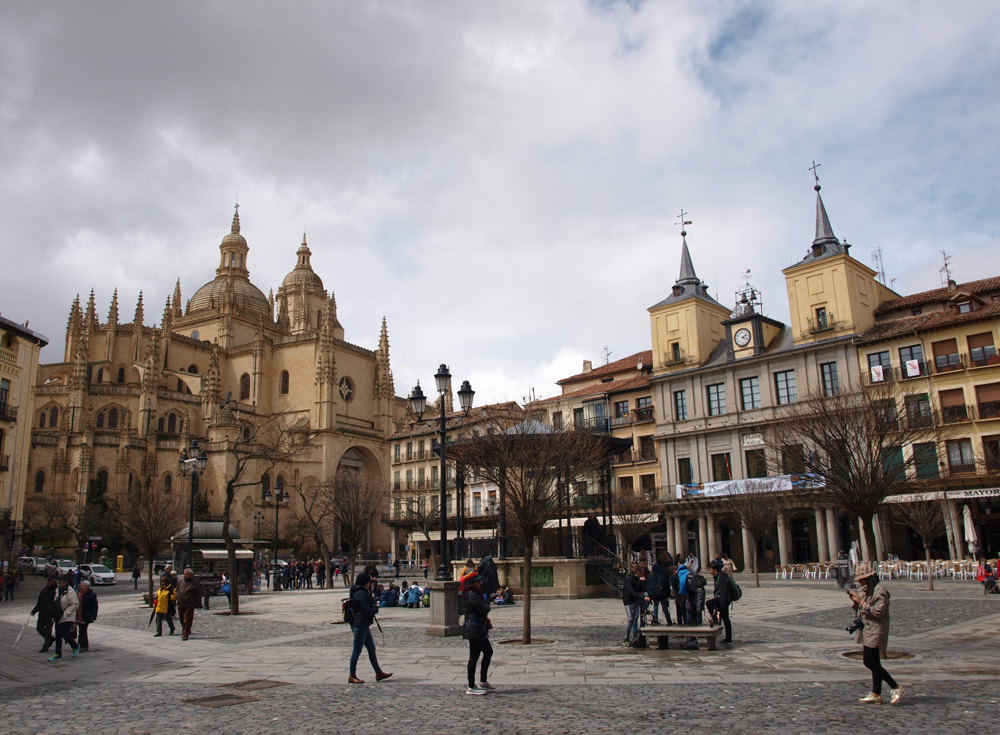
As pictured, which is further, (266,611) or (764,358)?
(764,358)

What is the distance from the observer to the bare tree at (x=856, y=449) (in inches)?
666

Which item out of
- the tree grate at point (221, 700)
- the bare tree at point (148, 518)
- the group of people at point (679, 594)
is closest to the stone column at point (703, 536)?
the group of people at point (679, 594)

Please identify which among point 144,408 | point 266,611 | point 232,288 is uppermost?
point 232,288

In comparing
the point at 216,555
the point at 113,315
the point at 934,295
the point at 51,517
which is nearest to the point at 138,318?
the point at 113,315

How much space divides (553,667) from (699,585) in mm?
4098

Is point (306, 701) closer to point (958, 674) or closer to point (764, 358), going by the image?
point (958, 674)

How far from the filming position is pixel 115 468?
5059cm

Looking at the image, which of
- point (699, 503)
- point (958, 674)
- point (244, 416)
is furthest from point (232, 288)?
point (958, 674)

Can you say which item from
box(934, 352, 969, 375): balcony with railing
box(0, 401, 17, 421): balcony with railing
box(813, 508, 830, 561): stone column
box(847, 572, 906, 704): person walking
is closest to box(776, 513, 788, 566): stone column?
box(813, 508, 830, 561): stone column

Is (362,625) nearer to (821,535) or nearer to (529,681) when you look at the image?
(529,681)

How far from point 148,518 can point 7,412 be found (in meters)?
8.09

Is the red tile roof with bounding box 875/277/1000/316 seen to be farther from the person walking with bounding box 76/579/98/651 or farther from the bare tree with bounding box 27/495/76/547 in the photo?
the bare tree with bounding box 27/495/76/547

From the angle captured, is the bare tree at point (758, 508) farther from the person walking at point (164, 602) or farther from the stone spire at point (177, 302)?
the stone spire at point (177, 302)

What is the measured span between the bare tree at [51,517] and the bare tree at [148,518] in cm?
267
